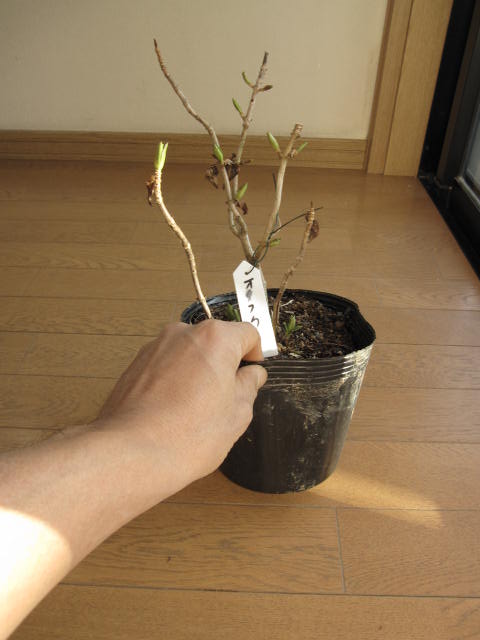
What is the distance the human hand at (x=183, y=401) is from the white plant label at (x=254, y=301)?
0.14 meters

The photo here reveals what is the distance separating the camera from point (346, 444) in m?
1.02

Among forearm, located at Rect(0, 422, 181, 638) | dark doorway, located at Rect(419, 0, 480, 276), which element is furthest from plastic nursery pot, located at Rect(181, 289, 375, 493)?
dark doorway, located at Rect(419, 0, 480, 276)

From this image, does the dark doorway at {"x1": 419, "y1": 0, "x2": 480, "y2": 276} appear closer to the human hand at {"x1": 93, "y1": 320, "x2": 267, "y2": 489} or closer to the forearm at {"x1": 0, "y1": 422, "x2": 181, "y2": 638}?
the human hand at {"x1": 93, "y1": 320, "x2": 267, "y2": 489}

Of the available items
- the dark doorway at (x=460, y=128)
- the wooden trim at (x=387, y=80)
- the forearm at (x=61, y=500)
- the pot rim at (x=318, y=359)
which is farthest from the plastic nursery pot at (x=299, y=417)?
the wooden trim at (x=387, y=80)

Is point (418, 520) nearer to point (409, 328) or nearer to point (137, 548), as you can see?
point (137, 548)

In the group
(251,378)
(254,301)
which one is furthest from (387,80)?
(251,378)

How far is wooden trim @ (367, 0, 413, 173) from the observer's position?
6.26 feet

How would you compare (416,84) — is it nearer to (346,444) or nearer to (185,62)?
(185,62)

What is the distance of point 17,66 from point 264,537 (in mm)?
1989

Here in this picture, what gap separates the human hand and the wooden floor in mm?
330

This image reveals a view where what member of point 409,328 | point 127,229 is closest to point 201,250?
point 127,229

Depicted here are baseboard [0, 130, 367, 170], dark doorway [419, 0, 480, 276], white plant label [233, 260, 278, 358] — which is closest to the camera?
white plant label [233, 260, 278, 358]

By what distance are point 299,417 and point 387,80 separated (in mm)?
1608

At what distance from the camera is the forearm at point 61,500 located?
428mm
